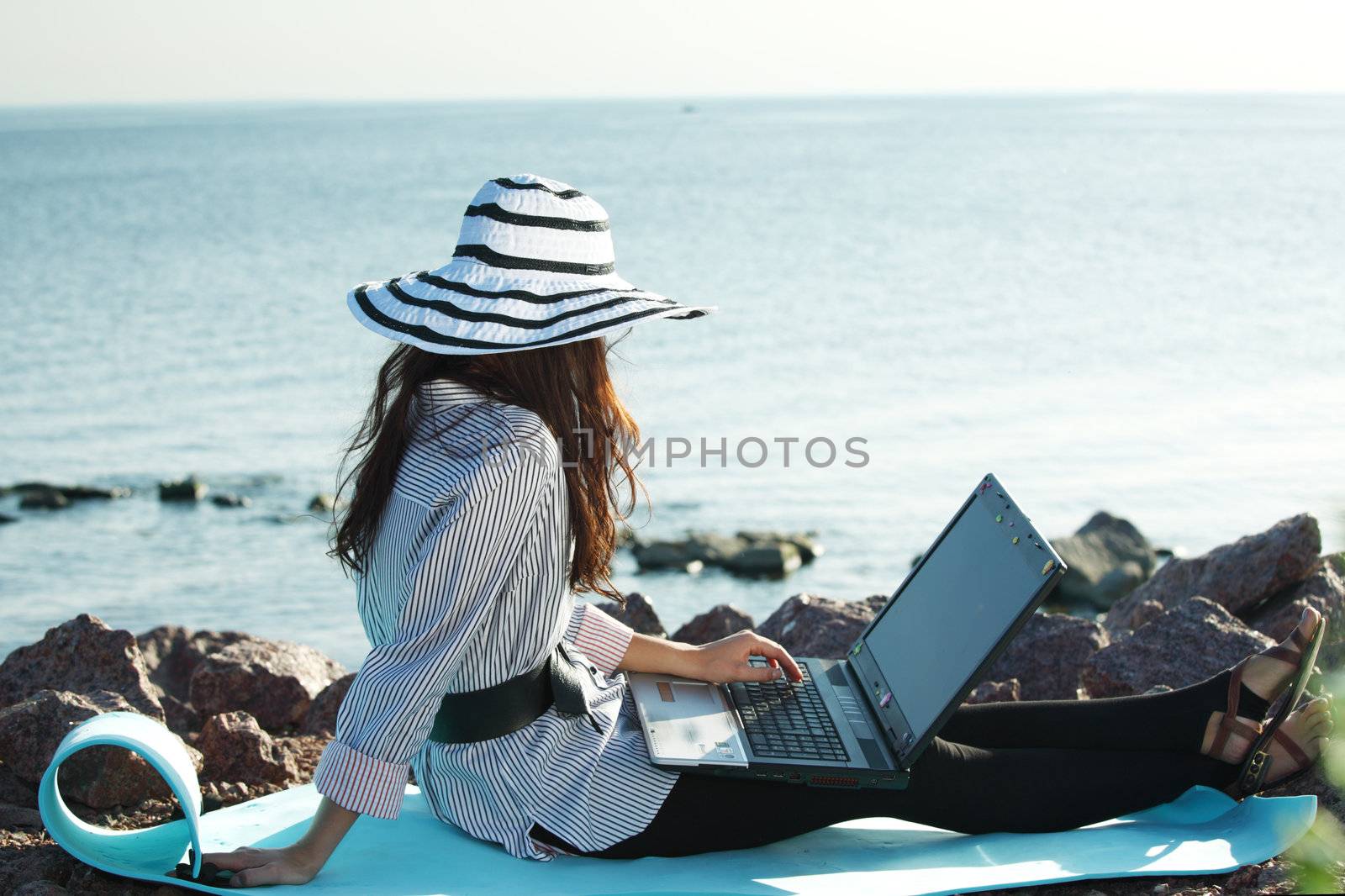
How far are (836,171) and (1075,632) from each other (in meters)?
55.6

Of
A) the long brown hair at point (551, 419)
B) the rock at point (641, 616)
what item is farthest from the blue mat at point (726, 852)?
the rock at point (641, 616)

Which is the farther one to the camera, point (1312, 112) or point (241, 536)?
point (1312, 112)

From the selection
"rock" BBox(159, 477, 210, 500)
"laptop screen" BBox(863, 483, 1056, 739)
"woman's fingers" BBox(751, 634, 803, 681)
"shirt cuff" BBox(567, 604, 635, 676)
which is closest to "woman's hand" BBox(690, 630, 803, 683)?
"woman's fingers" BBox(751, 634, 803, 681)

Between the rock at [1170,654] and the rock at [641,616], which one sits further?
the rock at [641,616]

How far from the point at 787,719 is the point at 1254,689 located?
1.10m

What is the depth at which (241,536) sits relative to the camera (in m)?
11.5

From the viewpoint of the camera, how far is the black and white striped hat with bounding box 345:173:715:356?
2.74 meters

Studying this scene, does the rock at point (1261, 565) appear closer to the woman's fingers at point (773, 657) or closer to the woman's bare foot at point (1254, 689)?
the woman's bare foot at point (1254, 689)

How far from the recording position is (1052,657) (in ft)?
15.5

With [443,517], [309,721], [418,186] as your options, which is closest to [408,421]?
[443,517]

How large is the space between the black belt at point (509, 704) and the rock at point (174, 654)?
3.02 meters

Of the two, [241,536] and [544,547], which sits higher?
[544,547]

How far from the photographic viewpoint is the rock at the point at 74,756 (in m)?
3.54

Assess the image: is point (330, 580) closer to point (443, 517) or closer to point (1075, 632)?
point (1075, 632)
